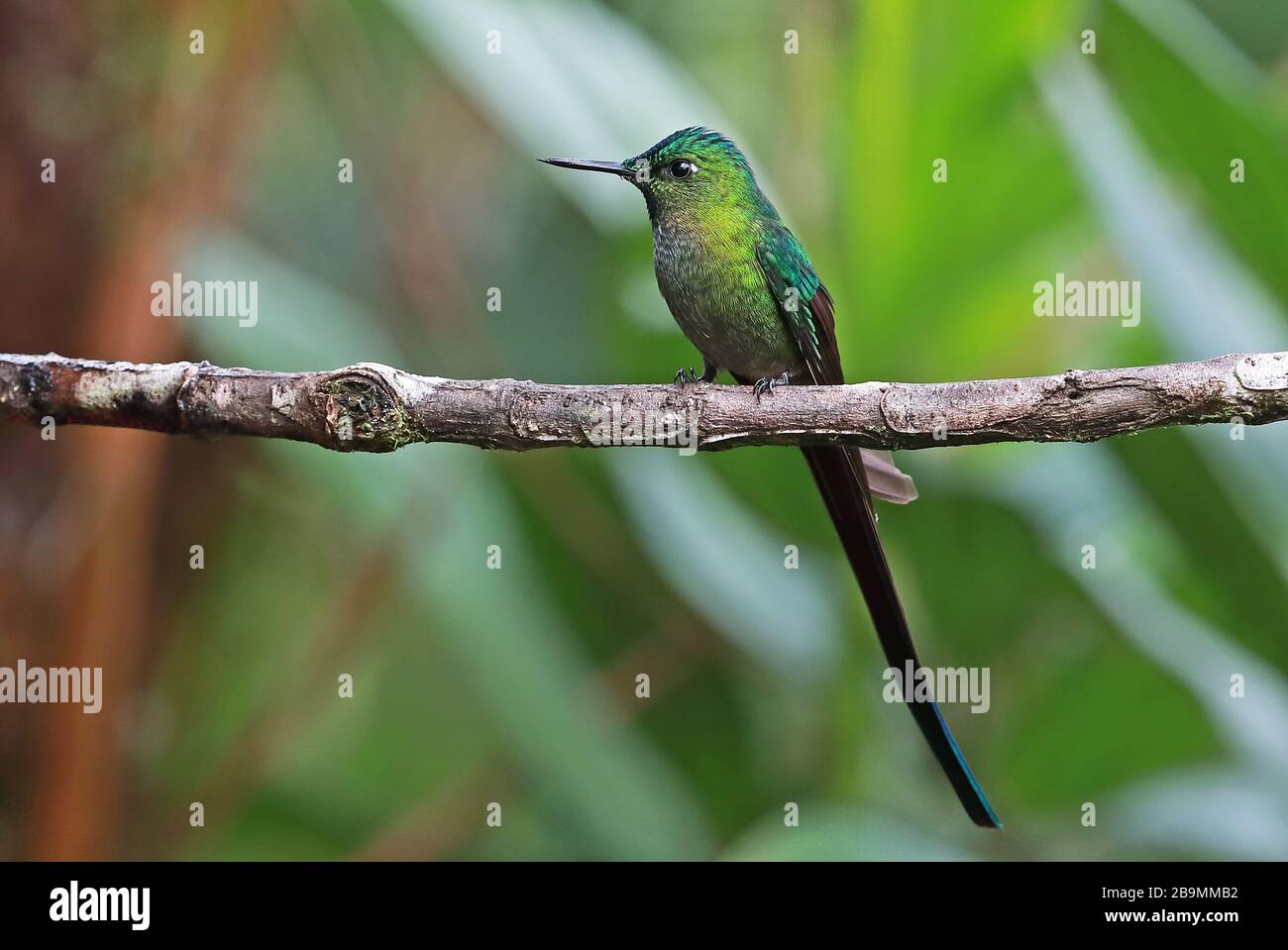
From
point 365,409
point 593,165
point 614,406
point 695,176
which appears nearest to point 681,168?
point 695,176

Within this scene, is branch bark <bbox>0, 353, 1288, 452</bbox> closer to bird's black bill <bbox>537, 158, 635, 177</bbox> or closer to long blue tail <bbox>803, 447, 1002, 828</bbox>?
long blue tail <bbox>803, 447, 1002, 828</bbox>

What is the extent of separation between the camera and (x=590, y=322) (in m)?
3.92

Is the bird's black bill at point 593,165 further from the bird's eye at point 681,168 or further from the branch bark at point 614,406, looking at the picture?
the branch bark at point 614,406

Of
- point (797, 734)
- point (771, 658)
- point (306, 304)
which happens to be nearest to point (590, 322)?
point (306, 304)

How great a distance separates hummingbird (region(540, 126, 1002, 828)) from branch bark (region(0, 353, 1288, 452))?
0.38 metres

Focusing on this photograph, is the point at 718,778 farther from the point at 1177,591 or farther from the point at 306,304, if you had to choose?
the point at 306,304

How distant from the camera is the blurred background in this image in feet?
9.20

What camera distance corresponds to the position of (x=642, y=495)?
135 inches

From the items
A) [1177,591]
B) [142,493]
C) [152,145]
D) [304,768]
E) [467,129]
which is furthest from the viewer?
[467,129]

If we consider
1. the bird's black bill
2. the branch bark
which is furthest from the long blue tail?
the bird's black bill

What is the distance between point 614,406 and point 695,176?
2.59 ft

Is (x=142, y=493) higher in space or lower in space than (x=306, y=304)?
lower

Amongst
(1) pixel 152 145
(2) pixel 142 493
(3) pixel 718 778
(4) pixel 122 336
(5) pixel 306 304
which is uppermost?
(1) pixel 152 145

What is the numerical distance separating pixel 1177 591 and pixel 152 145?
335 cm
